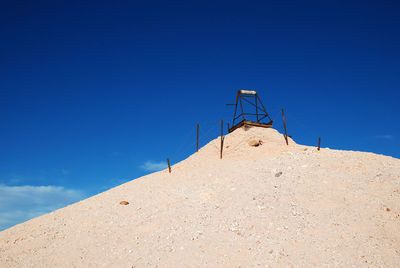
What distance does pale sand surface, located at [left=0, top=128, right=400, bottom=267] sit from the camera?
12.1 metres

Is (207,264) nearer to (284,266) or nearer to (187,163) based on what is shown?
(284,266)

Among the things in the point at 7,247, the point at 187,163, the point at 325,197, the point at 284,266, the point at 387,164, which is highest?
the point at 187,163

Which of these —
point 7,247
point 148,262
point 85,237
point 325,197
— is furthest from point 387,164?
point 7,247

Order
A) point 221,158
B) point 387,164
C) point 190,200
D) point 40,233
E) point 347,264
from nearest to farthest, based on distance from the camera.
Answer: point 347,264
point 40,233
point 190,200
point 387,164
point 221,158

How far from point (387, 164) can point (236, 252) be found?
13.2 metres

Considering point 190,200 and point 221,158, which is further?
point 221,158

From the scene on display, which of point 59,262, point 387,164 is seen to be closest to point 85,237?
point 59,262

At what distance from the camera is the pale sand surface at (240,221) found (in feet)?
39.8

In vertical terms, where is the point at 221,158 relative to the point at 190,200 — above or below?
above

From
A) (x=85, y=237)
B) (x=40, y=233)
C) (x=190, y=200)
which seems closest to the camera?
(x=85, y=237)

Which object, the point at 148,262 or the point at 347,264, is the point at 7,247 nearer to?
the point at 148,262

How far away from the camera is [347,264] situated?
11102 mm

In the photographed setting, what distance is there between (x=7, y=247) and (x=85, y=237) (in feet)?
13.8

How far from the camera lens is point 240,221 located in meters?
14.4
